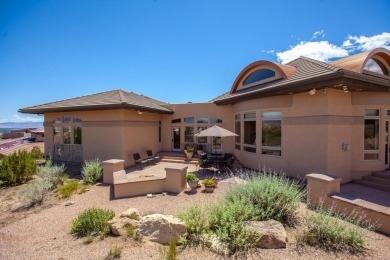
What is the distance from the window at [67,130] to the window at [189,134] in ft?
25.9

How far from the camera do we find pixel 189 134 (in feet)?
55.4

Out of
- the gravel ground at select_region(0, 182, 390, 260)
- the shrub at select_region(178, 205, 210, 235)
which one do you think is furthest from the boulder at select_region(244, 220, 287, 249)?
the shrub at select_region(178, 205, 210, 235)

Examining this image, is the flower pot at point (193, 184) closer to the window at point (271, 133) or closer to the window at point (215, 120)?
the window at point (271, 133)

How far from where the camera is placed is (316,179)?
6262 mm

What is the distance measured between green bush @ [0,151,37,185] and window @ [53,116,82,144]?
11.3 feet

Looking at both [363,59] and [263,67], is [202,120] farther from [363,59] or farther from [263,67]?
[363,59]

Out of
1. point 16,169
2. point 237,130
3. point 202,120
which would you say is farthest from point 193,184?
point 16,169

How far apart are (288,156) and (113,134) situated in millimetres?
10345

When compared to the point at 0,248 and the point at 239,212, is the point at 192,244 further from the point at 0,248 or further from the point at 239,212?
the point at 0,248

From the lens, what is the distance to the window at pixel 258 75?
11.2m

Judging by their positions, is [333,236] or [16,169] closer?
[333,236]

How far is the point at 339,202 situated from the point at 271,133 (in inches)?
195

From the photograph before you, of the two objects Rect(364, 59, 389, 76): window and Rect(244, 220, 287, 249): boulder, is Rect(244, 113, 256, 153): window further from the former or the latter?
Rect(244, 220, 287, 249): boulder

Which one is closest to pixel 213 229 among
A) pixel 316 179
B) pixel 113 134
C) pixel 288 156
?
pixel 316 179
